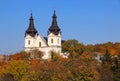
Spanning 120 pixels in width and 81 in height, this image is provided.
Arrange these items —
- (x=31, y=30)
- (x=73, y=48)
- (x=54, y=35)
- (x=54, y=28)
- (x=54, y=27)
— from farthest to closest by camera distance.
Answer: (x=31, y=30)
(x=54, y=35)
(x=54, y=27)
(x=54, y=28)
(x=73, y=48)

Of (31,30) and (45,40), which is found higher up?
(31,30)

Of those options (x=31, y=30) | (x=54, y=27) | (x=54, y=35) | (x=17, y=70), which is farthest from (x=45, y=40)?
(x=17, y=70)

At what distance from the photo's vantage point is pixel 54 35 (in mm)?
87375

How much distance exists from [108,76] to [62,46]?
3834 centimetres

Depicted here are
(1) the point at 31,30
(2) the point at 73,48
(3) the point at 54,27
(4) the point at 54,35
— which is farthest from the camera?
(1) the point at 31,30

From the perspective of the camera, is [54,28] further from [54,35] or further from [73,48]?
[73,48]

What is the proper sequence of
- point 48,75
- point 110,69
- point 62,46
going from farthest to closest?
point 62,46 < point 110,69 < point 48,75

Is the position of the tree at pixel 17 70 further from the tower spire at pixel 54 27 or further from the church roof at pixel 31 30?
the church roof at pixel 31 30

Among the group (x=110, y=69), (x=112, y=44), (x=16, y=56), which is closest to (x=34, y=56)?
(x=16, y=56)

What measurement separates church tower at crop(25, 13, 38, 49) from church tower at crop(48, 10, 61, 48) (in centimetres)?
308

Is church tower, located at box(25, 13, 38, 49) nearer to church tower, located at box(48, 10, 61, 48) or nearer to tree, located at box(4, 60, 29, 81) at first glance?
church tower, located at box(48, 10, 61, 48)

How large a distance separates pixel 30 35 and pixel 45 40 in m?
2.73

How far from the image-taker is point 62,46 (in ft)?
288

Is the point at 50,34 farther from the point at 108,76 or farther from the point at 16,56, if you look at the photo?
the point at 108,76
